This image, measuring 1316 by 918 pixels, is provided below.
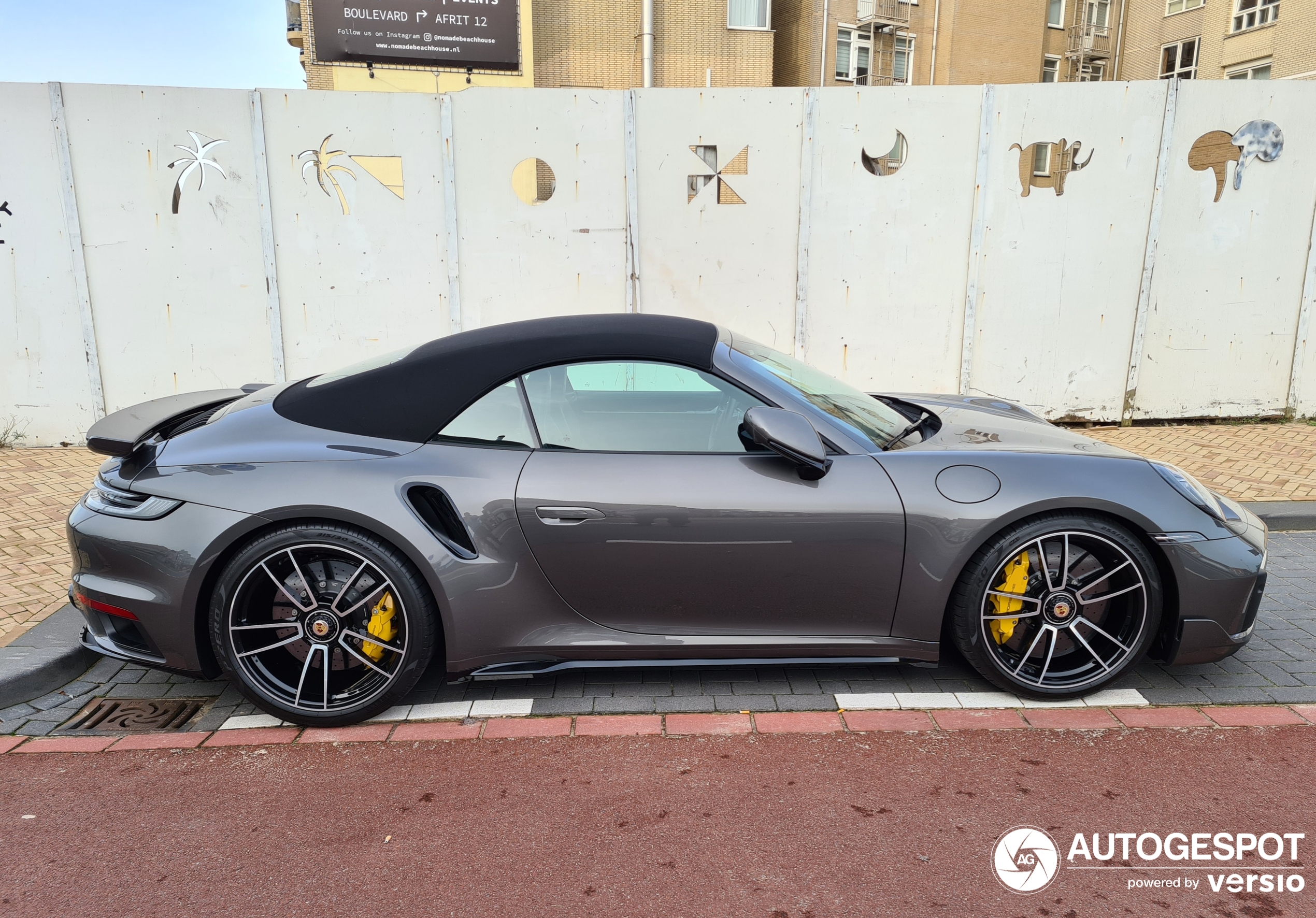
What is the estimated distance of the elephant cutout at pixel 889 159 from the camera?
693cm

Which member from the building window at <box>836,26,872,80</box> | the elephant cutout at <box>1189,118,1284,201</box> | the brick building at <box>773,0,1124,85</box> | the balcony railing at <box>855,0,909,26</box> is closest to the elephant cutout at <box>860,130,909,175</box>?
the elephant cutout at <box>1189,118,1284,201</box>

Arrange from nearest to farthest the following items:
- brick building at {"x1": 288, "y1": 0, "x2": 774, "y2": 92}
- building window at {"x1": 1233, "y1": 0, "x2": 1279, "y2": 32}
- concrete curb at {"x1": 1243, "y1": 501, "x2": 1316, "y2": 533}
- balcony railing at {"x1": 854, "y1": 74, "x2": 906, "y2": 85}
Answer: concrete curb at {"x1": 1243, "y1": 501, "x2": 1316, "y2": 533} < brick building at {"x1": 288, "y1": 0, "x2": 774, "y2": 92} < building window at {"x1": 1233, "y1": 0, "x2": 1279, "y2": 32} < balcony railing at {"x1": 854, "y1": 74, "x2": 906, "y2": 85}

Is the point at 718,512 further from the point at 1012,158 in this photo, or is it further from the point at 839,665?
the point at 1012,158

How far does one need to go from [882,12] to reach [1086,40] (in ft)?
41.9

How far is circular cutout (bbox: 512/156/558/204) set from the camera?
6824mm

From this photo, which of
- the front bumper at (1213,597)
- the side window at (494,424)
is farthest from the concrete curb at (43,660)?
the front bumper at (1213,597)

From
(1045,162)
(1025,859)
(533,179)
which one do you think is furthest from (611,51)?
(1025,859)

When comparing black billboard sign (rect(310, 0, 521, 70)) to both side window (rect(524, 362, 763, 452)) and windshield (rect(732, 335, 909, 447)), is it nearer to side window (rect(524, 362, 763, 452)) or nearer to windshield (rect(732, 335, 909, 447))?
windshield (rect(732, 335, 909, 447))

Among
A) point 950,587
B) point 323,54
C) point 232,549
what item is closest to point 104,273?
point 232,549

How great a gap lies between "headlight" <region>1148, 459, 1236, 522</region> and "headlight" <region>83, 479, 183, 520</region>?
348 cm

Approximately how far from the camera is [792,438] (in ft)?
9.35

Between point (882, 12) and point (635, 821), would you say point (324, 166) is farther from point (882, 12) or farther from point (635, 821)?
point (882, 12)

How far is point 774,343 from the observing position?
7191 millimetres

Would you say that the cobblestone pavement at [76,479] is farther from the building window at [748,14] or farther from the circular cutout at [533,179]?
the building window at [748,14]
